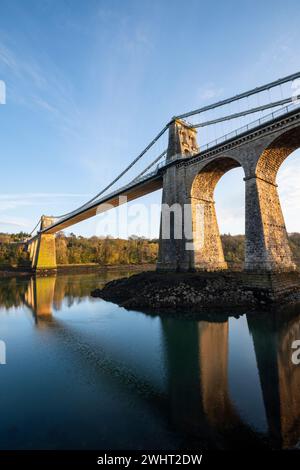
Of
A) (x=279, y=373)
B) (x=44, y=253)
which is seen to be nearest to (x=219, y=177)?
(x=279, y=373)

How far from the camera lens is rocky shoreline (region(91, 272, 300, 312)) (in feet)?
47.2

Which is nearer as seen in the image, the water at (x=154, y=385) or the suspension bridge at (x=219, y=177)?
the water at (x=154, y=385)

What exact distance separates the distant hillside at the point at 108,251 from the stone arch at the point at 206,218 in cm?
3498

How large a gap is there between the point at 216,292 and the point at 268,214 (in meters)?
6.23

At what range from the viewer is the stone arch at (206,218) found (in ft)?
67.9

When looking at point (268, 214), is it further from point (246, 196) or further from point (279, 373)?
point (279, 373)

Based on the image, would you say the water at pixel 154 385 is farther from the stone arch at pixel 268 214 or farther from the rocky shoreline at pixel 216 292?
the stone arch at pixel 268 214

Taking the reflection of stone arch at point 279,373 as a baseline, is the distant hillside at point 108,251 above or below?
above

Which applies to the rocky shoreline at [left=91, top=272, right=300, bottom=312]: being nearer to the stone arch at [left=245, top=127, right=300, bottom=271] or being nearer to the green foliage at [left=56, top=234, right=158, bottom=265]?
the stone arch at [left=245, top=127, right=300, bottom=271]

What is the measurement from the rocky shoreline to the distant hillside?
1591 inches

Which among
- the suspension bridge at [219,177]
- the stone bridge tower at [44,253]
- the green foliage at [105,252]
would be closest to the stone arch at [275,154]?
the suspension bridge at [219,177]

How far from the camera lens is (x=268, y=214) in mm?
16422

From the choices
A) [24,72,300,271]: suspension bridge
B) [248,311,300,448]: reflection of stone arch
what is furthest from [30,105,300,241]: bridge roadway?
[248,311,300,448]: reflection of stone arch
